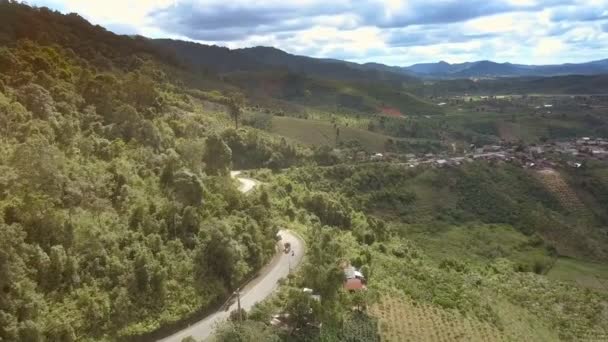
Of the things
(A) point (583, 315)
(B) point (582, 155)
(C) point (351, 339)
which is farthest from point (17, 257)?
(B) point (582, 155)

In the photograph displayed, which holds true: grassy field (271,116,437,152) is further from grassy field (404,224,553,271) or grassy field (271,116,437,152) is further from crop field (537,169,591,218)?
grassy field (404,224,553,271)

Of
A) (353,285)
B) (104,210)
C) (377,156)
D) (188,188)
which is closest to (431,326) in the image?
(353,285)

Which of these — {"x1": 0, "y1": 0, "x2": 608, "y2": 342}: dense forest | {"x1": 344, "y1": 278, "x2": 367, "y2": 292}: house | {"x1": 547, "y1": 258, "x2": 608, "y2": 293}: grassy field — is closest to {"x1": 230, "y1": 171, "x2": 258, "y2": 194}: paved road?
{"x1": 0, "y1": 0, "x2": 608, "y2": 342}: dense forest

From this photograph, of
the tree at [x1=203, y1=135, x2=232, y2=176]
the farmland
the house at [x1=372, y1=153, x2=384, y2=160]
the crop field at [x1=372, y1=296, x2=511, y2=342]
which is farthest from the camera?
the house at [x1=372, y1=153, x2=384, y2=160]

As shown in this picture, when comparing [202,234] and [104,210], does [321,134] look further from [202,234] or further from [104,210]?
[104,210]

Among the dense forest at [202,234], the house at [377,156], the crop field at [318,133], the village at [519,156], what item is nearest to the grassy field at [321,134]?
the crop field at [318,133]

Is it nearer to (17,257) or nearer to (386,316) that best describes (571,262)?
(386,316)

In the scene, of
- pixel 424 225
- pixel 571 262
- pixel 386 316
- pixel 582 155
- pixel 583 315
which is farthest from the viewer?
pixel 582 155
